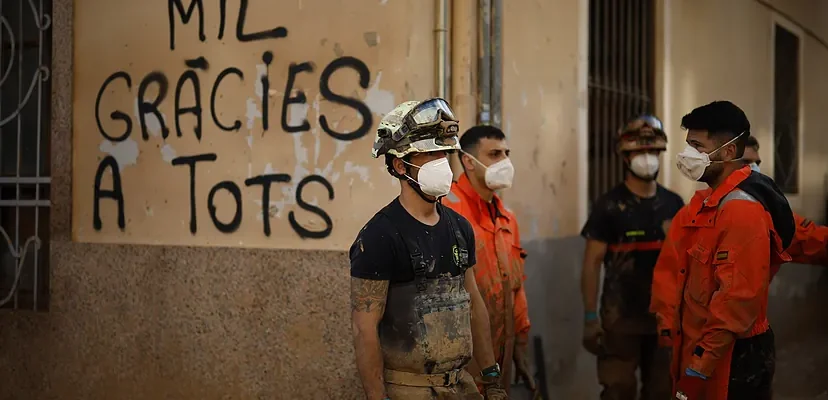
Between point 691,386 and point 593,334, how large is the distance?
1411mm

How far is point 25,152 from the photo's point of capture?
21.6 feet

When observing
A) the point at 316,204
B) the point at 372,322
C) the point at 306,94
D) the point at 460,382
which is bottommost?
the point at 460,382

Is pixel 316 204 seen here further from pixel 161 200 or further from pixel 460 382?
pixel 460 382

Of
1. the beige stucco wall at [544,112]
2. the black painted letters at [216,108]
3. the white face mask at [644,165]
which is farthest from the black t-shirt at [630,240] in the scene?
the black painted letters at [216,108]

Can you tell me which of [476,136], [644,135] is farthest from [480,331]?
[644,135]

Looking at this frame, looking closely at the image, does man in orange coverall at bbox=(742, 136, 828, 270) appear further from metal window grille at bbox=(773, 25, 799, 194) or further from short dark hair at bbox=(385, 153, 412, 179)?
metal window grille at bbox=(773, 25, 799, 194)

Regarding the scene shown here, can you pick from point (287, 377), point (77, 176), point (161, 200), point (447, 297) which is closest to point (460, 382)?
point (447, 297)

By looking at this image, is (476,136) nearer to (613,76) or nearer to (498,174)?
(498,174)

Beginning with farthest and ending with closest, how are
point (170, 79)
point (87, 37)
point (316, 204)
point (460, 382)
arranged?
point (87, 37), point (170, 79), point (316, 204), point (460, 382)

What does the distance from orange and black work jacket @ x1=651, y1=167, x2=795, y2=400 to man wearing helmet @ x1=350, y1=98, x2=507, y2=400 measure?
1154 millimetres

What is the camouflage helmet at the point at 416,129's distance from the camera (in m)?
3.40

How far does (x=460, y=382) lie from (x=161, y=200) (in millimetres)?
3045

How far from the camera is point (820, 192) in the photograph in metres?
11.8

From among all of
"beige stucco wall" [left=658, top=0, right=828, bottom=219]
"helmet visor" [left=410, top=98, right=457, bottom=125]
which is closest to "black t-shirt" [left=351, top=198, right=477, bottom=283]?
"helmet visor" [left=410, top=98, right=457, bottom=125]
